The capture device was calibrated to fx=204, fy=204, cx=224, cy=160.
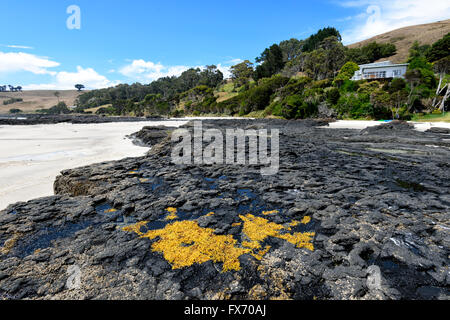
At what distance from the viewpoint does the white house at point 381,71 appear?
48234 millimetres

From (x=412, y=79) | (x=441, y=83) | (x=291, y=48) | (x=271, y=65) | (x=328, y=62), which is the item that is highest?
(x=291, y=48)

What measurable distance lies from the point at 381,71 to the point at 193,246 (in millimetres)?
65428

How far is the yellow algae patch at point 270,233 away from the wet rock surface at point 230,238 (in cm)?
3

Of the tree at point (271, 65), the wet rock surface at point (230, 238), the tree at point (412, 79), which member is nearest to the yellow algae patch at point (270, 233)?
the wet rock surface at point (230, 238)

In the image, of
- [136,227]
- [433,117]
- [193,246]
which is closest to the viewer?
[193,246]

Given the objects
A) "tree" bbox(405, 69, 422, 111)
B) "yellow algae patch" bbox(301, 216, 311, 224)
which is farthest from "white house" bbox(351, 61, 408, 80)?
"yellow algae patch" bbox(301, 216, 311, 224)

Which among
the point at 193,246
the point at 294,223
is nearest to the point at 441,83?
the point at 294,223

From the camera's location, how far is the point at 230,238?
4.83 m

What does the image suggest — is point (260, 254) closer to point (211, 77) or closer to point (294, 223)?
point (294, 223)

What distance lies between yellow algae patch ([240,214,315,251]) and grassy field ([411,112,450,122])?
125 feet

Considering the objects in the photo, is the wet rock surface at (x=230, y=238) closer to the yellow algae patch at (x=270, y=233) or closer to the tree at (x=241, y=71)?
the yellow algae patch at (x=270, y=233)

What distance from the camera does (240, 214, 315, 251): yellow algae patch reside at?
459 cm

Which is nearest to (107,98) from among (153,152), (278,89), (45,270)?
(278,89)
